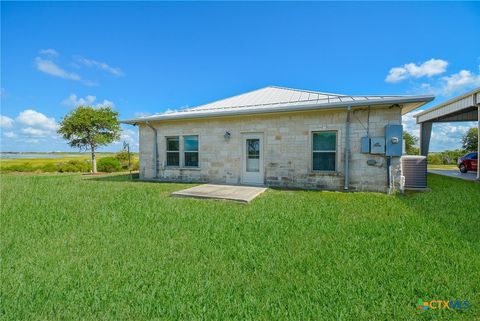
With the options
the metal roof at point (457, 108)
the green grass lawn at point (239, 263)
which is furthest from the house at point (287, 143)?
the metal roof at point (457, 108)

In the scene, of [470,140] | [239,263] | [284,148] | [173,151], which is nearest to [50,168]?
[173,151]

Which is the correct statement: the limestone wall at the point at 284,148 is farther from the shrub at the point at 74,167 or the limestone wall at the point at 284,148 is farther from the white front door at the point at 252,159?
the shrub at the point at 74,167

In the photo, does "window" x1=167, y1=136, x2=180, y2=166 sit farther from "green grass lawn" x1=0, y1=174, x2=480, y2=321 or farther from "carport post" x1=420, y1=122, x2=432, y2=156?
"carport post" x1=420, y1=122, x2=432, y2=156

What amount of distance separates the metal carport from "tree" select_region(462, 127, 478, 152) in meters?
10.4

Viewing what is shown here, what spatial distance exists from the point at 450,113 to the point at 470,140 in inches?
585

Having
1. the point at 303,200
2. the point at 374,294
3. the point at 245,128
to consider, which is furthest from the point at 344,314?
the point at 245,128

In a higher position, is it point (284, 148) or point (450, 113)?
point (450, 113)

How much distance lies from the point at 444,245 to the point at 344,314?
241cm

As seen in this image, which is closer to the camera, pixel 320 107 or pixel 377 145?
pixel 377 145

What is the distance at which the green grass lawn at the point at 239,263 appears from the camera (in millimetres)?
2002

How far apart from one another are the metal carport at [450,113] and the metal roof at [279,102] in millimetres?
4550

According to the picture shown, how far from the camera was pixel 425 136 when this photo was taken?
1519 cm

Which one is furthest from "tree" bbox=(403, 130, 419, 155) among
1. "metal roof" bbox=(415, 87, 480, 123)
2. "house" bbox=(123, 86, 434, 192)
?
"house" bbox=(123, 86, 434, 192)

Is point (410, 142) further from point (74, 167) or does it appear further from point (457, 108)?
point (74, 167)
